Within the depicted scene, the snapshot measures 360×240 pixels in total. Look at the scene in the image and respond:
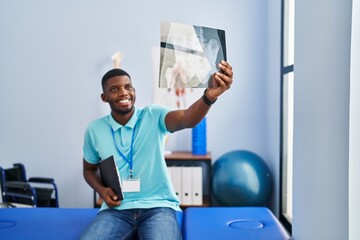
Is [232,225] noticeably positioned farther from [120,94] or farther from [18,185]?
[18,185]

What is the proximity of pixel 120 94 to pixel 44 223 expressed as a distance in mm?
776

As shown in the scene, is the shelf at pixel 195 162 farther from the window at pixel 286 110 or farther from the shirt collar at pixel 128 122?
the shirt collar at pixel 128 122

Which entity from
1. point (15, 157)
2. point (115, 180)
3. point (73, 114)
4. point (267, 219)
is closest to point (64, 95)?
point (73, 114)

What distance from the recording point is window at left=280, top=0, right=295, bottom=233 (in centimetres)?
291

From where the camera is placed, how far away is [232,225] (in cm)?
173

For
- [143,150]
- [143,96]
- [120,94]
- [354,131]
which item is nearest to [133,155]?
[143,150]

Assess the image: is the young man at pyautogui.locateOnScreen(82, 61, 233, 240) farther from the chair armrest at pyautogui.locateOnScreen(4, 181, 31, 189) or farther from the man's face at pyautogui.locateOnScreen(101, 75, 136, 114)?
the chair armrest at pyautogui.locateOnScreen(4, 181, 31, 189)

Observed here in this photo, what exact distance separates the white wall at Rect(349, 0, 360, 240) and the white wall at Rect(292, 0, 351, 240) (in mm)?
13

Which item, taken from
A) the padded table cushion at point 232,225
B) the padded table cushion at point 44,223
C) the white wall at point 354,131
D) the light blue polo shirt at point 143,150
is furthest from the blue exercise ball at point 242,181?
the white wall at point 354,131

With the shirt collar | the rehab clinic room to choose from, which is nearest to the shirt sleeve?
the shirt collar

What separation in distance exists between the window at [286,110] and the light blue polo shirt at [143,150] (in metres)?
1.46

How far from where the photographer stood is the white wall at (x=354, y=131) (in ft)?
3.26

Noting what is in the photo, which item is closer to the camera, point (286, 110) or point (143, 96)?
point (286, 110)

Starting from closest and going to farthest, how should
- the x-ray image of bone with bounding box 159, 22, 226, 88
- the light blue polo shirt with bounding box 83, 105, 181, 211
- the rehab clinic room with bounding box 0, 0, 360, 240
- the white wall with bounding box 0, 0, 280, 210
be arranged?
the x-ray image of bone with bounding box 159, 22, 226, 88
the light blue polo shirt with bounding box 83, 105, 181, 211
the rehab clinic room with bounding box 0, 0, 360, 240
the white wall with bounding box 0, 0, 280, 210
